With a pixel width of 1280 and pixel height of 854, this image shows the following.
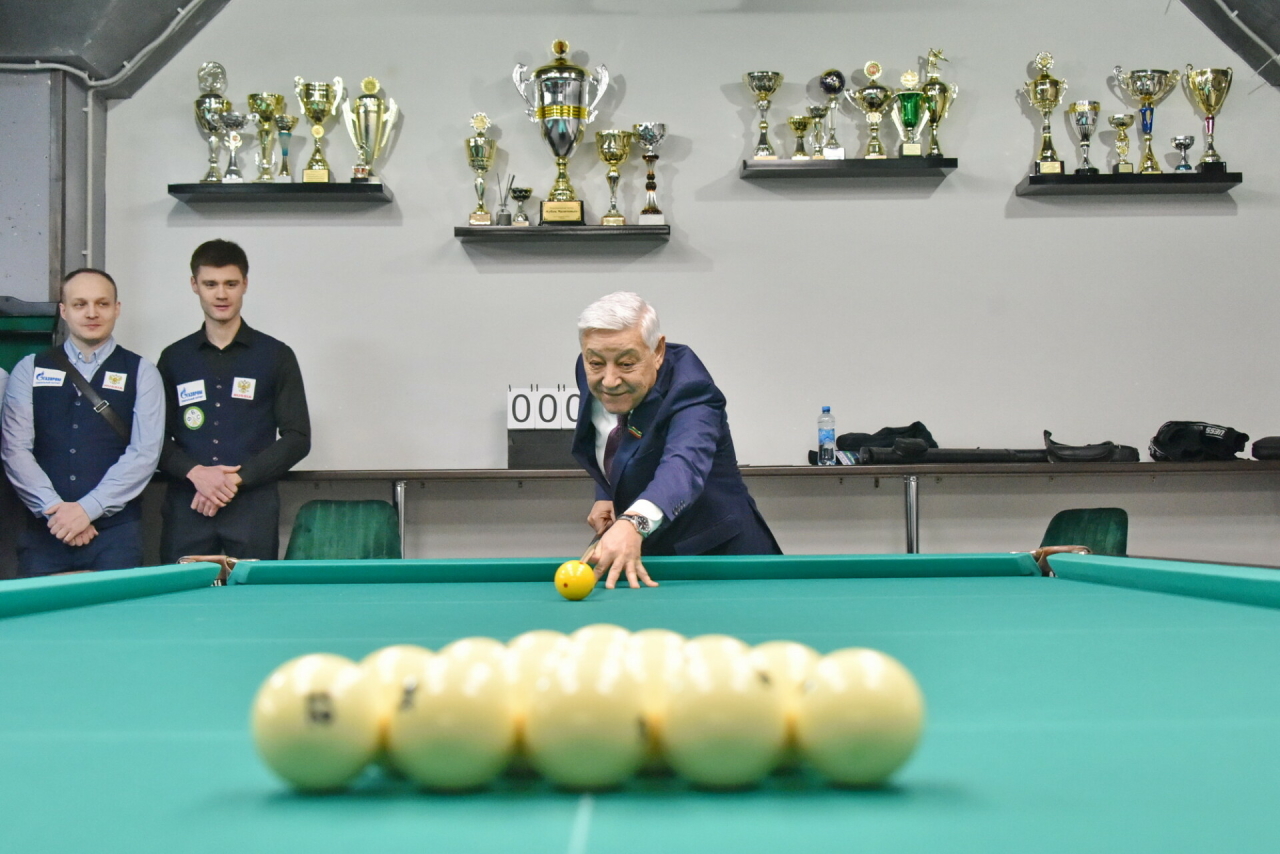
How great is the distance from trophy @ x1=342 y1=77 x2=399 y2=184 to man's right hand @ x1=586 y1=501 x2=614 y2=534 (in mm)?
2322

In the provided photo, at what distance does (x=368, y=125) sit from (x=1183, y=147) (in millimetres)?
3423

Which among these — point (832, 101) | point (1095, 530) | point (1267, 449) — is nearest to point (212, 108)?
point (832, 101)

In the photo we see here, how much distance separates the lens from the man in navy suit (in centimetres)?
230

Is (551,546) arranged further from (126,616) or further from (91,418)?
(126,616)

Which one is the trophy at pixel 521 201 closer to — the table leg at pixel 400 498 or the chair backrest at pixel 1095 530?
the table leg at pixel 400 498

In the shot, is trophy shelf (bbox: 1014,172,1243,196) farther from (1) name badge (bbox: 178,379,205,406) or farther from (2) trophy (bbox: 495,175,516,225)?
(1) name badge (bbox: 178,379,205,406)

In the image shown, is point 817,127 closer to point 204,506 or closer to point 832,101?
point 832,101

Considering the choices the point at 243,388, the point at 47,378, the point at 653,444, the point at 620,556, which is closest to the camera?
the point at 620,556

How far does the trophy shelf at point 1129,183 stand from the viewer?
4.48m

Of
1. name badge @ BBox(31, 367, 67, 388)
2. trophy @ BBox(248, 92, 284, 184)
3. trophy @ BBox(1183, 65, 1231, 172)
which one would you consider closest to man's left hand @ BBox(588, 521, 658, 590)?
name badge @ BBox(31, 367, 67, 388)

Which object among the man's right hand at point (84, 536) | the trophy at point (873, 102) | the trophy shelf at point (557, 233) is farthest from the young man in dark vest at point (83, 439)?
the trophy at point (873, 102)

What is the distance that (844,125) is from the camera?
184 inches

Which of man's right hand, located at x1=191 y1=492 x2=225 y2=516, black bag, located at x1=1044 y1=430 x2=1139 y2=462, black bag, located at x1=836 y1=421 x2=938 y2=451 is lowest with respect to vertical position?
man's right hand, located at x1=191 y1=492 x2=225 y2=516

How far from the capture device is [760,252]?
4.67 meters
